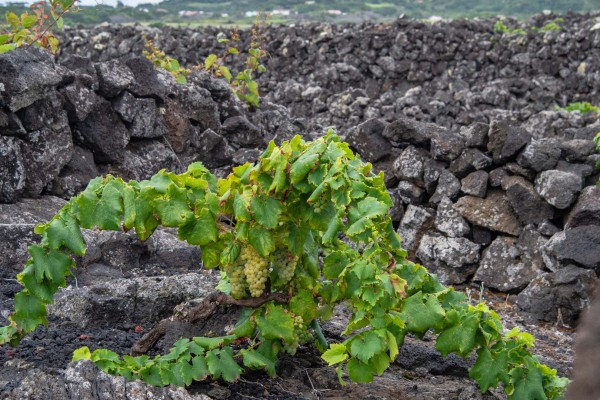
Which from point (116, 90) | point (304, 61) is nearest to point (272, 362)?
point (116, 90)

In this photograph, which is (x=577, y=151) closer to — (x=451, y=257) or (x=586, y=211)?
(x=586, y=211)

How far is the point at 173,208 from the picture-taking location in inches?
151

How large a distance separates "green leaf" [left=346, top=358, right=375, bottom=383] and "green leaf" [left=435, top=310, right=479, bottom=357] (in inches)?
16.1

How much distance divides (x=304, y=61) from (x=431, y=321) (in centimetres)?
1633

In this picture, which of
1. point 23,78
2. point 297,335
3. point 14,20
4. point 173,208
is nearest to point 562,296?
point 297,335

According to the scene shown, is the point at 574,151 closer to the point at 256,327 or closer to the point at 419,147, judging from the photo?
the point at 419,147

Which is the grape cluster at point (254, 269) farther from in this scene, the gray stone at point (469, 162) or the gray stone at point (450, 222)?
the gray stone at point (469, 162)

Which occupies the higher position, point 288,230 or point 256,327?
point 288,230

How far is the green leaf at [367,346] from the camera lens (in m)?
3.47

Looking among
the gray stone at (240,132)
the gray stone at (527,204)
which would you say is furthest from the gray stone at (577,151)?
the gray stone at (240,132)

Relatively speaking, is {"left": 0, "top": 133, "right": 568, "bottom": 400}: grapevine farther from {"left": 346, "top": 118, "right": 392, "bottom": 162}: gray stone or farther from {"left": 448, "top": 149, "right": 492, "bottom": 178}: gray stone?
{"left": 346, "top": 118, "right": 392, "bottom": 162}: gray stone

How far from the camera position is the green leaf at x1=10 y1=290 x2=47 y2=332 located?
12.8ft

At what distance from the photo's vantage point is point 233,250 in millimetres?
3945

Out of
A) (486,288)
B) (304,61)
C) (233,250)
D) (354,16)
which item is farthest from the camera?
(354,16)
